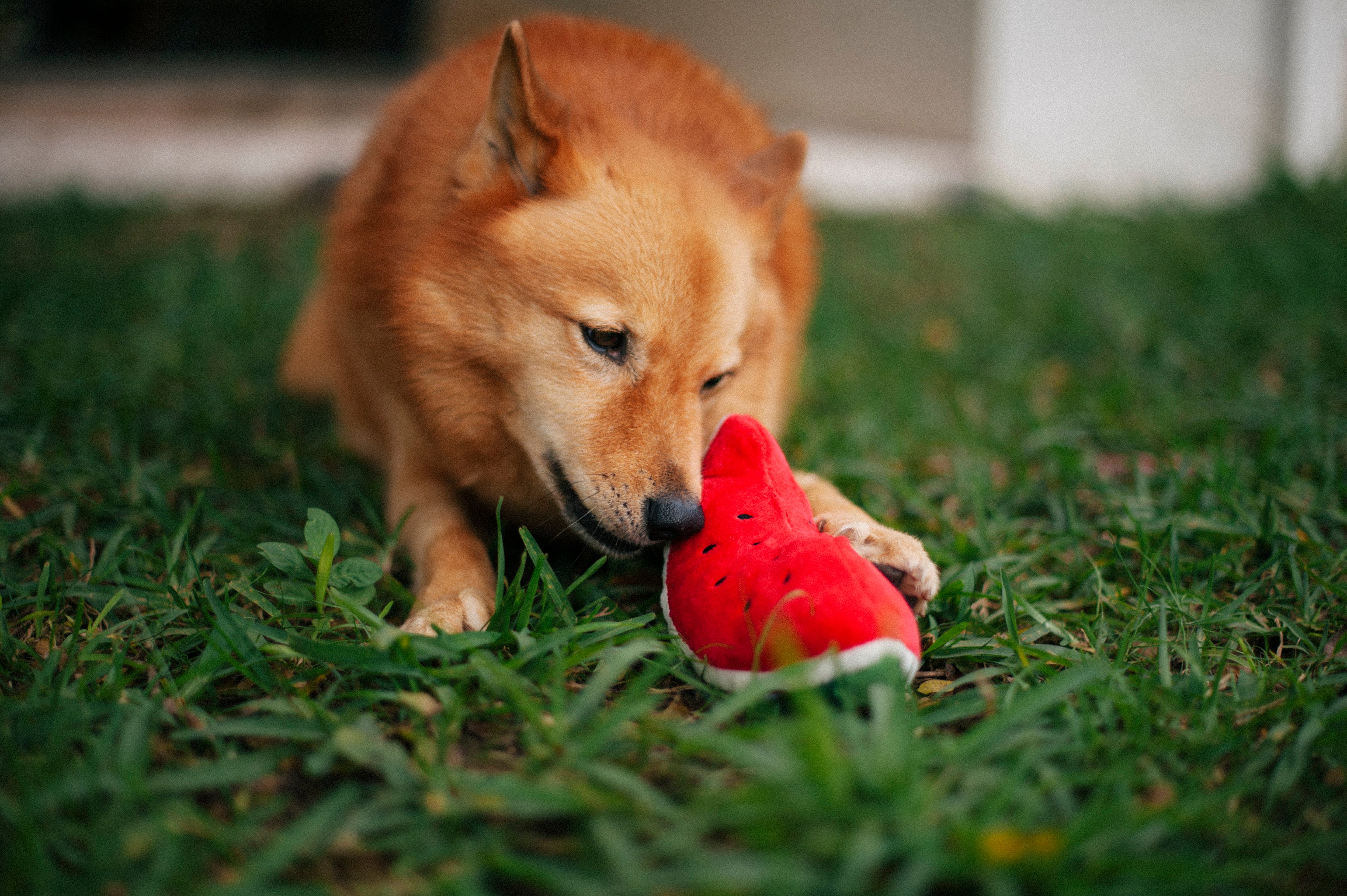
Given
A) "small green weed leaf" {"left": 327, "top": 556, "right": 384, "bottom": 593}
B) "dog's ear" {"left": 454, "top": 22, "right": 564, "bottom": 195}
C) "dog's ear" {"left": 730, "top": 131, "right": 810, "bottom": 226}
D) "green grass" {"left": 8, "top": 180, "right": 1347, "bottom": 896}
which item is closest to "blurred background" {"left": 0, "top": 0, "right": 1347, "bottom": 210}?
"green grass" {"left": 8, "top": 180, "right": 1347, "bottom": 896}

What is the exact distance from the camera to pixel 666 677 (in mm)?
1398

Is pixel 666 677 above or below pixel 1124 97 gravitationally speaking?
below

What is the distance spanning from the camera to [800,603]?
3.85 feet

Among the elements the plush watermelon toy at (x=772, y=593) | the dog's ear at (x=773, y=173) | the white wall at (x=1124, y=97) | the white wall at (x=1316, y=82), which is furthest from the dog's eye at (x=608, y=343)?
the white wall at (x=1316, y=82)

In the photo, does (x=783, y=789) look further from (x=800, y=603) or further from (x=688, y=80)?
(x=688, y=80)

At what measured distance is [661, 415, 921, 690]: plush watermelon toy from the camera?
114 centimetres

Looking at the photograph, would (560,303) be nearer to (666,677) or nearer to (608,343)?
(608,343)

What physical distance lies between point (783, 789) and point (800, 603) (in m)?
0.29

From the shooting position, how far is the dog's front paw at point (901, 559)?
1.42 metres

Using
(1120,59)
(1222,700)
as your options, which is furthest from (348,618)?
(1120,59)

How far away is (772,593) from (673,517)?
300 millimetres

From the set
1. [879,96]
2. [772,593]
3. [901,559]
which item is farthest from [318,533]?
[879,96]

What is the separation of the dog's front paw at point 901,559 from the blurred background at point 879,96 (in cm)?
534

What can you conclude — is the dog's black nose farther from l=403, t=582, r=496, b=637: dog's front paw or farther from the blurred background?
the blurred background
